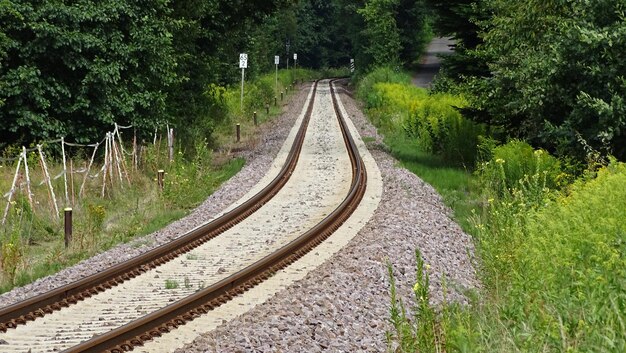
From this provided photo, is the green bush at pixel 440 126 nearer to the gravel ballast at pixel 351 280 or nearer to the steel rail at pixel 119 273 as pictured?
the gravel ballast at pixel 351 280

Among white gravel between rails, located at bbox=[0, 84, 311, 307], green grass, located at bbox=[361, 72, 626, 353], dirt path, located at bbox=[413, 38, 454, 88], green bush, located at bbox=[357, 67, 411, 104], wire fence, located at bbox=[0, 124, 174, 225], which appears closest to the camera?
green grass, located at bbox=[361, 72, 626, 353]

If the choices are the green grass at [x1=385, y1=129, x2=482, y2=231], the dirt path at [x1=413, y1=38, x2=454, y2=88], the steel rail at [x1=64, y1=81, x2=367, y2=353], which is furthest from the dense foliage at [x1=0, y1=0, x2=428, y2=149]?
the dirt path at [x1=413, y1=38, x2=454, y2=88]

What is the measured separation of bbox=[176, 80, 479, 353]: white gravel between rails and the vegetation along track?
0.63m

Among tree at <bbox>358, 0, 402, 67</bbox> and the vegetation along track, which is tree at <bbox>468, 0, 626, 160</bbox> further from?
tree at <bbox>358, 0, 402, 67</bbox>

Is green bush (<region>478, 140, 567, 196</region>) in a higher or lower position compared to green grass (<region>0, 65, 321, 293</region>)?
higher

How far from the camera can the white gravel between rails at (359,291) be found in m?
8.93

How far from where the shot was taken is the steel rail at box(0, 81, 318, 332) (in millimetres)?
10031

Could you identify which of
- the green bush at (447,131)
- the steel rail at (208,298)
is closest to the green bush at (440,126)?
the green bush at (447,131)

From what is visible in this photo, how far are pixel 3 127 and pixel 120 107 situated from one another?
111 inches

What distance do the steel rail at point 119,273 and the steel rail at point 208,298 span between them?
1.47 m

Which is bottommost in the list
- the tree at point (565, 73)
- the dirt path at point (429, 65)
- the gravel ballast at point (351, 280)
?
the dirt path at point (429, 65)

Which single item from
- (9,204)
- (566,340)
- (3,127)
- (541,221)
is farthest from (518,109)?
(566,340)

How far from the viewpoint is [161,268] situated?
41.9 feet

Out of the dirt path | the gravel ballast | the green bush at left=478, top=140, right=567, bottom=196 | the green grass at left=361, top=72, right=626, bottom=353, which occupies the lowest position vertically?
the dirt path
